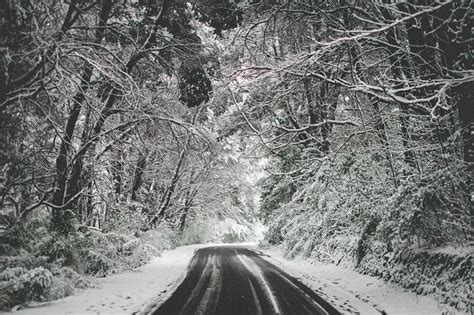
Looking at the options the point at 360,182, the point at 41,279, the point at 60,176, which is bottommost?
the point at 41,279

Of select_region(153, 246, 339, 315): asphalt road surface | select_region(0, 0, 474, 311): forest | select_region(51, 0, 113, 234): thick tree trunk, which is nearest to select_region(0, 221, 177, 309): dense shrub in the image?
select_region(0, 0, 474, 311): forest

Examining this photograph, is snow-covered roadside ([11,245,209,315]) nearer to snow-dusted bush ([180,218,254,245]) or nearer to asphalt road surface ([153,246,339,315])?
asphalt road surface ([153,246,339,315])

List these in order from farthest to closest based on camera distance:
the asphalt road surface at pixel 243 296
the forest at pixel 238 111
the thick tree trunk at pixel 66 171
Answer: the thick tree trunk at pixel 66 171 < the asphalt road surface at pixel 243 296 < the forest at pixel 238 111

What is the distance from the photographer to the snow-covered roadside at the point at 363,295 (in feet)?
25.2

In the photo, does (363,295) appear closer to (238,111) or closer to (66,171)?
(238,111)

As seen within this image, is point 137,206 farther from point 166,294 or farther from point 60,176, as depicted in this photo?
point 166,294

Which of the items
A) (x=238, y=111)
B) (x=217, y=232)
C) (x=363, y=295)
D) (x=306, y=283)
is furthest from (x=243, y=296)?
(x=217, y=232)

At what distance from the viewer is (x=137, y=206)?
17.0 m

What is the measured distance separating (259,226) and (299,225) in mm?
36228

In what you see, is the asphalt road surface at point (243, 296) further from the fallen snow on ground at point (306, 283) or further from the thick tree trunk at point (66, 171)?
the thick tree trunk at point (66, 171)

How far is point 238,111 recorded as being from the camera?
39.9ft

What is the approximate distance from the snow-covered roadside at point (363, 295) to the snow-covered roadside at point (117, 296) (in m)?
4.28

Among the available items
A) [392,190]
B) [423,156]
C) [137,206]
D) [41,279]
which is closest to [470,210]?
[423,156]

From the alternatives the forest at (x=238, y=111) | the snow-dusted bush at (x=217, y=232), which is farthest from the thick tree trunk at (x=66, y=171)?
the snow-dusted bush at (x=217, y=232)
